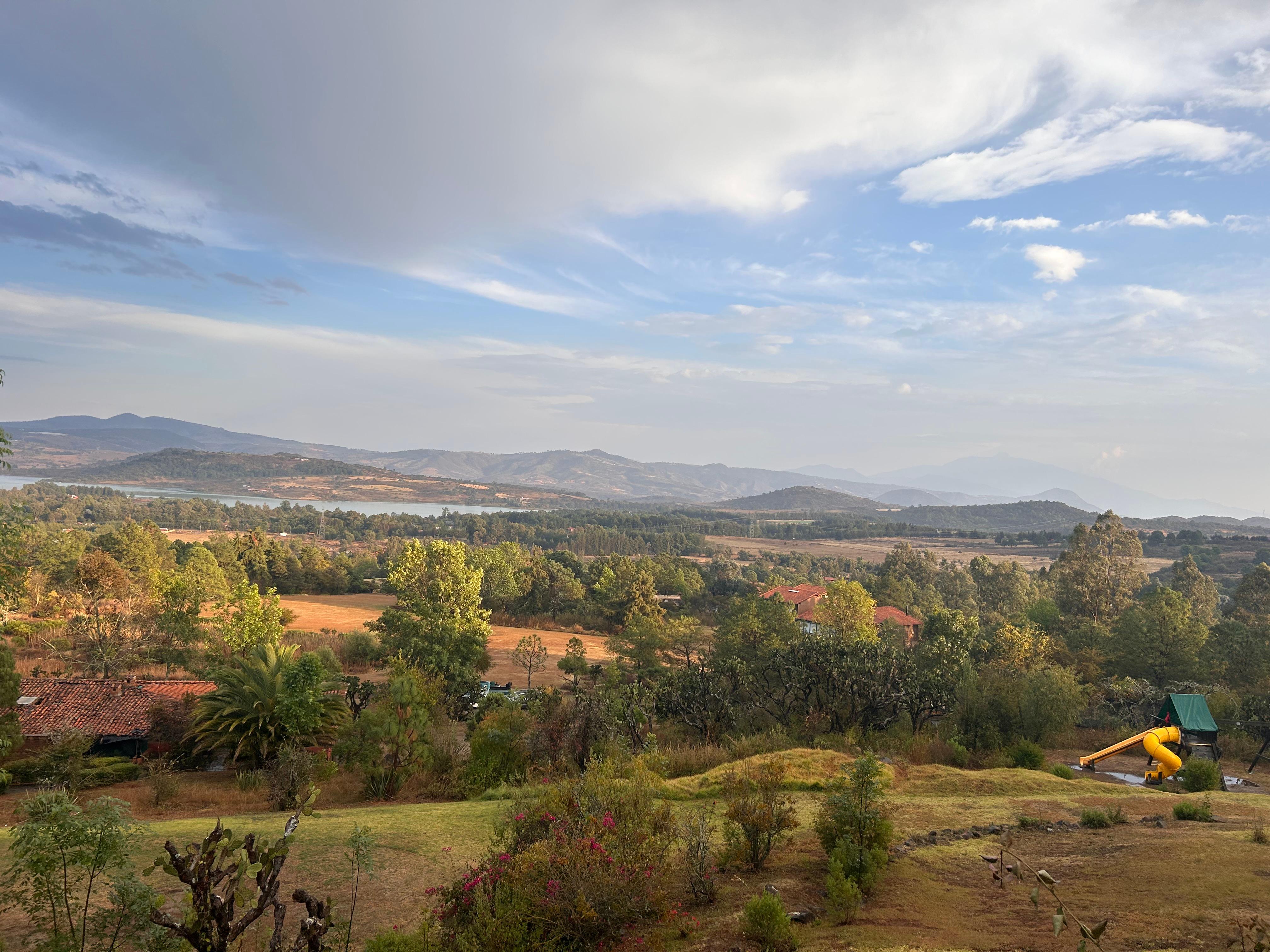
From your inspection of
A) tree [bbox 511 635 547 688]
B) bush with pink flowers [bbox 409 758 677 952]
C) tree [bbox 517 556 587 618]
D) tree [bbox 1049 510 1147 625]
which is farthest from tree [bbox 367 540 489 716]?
tree [bbox 1049 510 1147 625]

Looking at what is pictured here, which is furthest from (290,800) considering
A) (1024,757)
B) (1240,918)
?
(1024,757)

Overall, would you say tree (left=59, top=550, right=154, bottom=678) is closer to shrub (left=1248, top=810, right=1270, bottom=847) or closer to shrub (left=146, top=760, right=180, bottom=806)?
shrub (left=146, top=760, right=180, bottom=806)

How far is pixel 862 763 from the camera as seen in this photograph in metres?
7.59

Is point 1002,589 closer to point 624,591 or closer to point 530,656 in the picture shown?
point 624,591

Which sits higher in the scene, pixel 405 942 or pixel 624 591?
pixel 405 942

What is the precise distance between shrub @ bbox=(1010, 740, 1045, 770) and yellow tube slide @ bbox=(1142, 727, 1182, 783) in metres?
1.92

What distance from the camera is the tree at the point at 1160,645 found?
26266 millimetres

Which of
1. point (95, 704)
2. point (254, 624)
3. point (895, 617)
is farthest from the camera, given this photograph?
point (895, 617)

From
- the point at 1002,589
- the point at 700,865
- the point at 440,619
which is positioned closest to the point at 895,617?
the point at 1002,589

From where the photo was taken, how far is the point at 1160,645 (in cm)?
2659

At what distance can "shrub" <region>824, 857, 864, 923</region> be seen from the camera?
6.41 metres

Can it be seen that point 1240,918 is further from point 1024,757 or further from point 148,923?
point 1024,757

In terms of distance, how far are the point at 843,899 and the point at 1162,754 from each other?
12.2 meters

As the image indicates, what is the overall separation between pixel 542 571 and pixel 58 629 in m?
31.6
